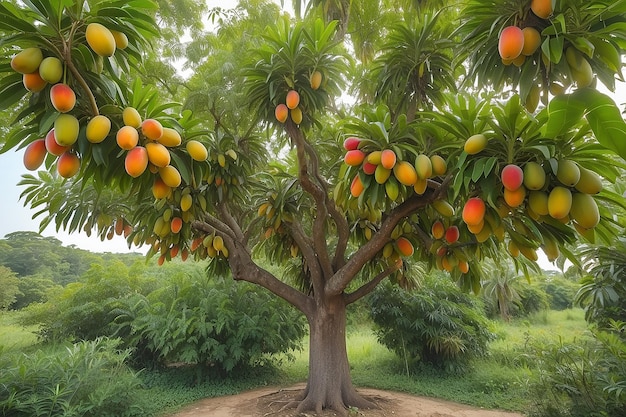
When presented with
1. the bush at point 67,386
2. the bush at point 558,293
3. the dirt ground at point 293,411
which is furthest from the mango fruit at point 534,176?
the bush at point 558,293

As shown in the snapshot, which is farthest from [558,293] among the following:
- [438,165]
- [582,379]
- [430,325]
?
[438,165]

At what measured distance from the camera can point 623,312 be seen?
4.21 meters

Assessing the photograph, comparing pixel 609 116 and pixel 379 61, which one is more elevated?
pixel 379 61

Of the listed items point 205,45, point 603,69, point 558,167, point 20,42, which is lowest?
point 558,167

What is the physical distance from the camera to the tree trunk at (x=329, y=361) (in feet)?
15.8

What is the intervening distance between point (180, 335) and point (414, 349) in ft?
15.5

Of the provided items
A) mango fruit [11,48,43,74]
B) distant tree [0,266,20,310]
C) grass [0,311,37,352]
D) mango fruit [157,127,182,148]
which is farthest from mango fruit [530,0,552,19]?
distant tree [0,266,20,310]

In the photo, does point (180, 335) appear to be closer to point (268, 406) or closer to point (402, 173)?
point (268, 406)

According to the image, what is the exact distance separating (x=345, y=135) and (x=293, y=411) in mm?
3678

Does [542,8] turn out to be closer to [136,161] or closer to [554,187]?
[554,187]

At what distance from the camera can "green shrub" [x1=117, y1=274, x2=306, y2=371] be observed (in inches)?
270

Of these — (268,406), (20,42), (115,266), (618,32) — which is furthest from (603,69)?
(115,266)

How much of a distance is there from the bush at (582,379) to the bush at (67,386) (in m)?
4.09

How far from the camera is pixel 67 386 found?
3.64m
